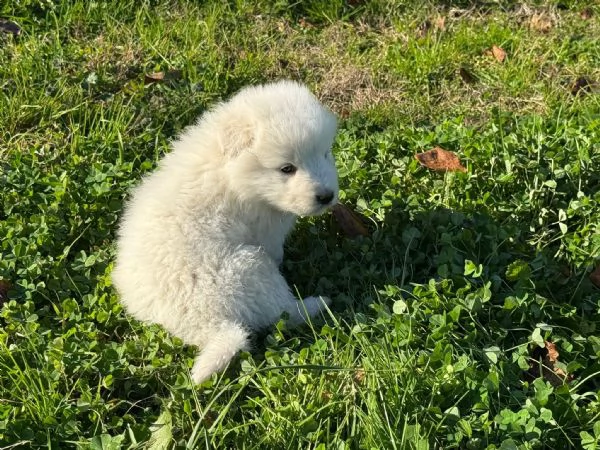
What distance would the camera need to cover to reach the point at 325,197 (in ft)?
10.9

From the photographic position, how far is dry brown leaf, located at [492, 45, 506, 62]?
18.0 feet

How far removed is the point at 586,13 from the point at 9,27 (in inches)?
185

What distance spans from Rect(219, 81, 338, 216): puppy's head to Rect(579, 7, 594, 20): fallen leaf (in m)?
3.58

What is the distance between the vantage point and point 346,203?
4.14 m

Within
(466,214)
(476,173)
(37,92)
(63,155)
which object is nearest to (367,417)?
(466,214)

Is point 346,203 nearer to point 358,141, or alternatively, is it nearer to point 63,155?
point 358,141

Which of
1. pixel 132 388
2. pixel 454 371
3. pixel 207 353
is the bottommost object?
pixel 132 388

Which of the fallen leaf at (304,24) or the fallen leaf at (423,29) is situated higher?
the fallen leaf at (423,29)

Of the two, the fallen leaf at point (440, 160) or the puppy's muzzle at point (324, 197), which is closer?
the puppy's muzzle at point (324, 197)

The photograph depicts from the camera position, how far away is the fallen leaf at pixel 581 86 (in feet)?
16.8

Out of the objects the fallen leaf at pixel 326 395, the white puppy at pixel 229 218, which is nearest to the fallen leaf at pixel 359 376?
the fallen leaf at pixel 326 395

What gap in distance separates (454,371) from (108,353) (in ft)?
4.92

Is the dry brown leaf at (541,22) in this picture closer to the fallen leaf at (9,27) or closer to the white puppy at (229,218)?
the white puppy at (229,218)

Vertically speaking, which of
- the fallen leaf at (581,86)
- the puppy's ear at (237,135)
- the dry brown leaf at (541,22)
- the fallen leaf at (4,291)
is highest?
the puppy's ear at (237,135)
